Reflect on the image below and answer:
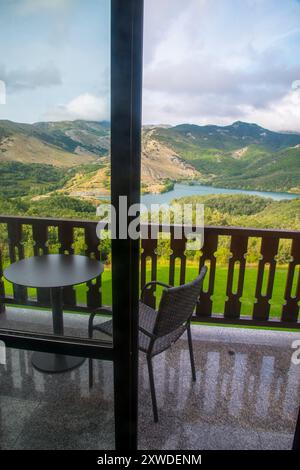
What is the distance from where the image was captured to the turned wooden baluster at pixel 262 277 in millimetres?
2619

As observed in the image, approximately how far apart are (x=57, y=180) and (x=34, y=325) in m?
0.77

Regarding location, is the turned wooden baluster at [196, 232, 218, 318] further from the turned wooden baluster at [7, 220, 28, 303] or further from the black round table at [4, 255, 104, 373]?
the turned wooden baluster at [7, 220, 28, 303]

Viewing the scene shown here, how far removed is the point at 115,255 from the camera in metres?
1.14

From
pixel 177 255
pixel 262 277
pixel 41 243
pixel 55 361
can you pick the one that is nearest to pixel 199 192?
pixel 177 255

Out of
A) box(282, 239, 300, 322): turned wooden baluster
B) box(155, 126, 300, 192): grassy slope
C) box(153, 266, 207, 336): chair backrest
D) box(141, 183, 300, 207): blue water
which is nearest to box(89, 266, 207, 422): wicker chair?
box(153, 266, 207, 336): chair backrest

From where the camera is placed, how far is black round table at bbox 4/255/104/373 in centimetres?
193

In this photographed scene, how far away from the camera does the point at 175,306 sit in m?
1.69

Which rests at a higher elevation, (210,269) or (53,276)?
(53,276)

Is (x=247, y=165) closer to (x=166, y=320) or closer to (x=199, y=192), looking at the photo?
(x=199, y=192)

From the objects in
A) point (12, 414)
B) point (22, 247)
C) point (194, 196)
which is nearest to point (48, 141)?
point (22, 247)

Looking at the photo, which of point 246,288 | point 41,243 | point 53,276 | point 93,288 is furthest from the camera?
point 246,288

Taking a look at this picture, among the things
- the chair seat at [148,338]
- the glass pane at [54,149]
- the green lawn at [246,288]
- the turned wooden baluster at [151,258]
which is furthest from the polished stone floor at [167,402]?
the green lawn at [246,288]

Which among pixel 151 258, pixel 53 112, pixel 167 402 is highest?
pixel 53 112

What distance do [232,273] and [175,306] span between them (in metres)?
1.23
